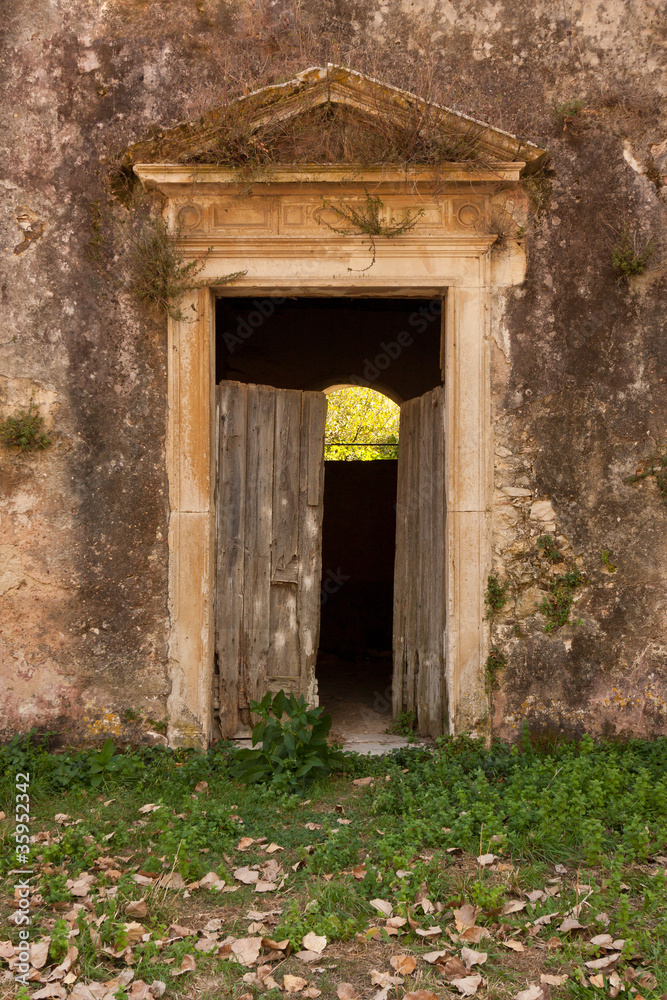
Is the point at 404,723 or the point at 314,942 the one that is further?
the point at 404,723

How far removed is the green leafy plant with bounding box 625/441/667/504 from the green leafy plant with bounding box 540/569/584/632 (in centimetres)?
61

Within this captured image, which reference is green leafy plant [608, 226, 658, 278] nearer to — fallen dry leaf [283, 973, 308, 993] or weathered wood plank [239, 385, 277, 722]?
weathered wood plank [239, 385, 277, 722]

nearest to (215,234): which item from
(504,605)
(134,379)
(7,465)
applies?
(134,379)

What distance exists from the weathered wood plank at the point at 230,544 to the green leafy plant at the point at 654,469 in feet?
7.32

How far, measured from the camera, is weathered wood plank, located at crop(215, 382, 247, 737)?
4.54 meters

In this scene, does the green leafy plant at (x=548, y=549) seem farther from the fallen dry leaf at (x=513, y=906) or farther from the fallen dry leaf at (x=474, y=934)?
the fallen dry leaf at (x=474, y=934)

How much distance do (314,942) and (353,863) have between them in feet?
1.83

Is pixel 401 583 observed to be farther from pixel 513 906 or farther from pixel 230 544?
pixel 513 906

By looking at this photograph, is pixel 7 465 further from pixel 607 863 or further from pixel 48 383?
pixel 607 863

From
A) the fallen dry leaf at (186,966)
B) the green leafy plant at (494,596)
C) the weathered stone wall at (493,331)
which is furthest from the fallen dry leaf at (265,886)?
the green leafy plant at (494,596)

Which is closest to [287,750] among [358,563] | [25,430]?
[25,430]

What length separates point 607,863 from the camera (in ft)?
9.80

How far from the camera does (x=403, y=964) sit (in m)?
2.45

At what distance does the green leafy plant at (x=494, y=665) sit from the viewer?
4.18 metres
